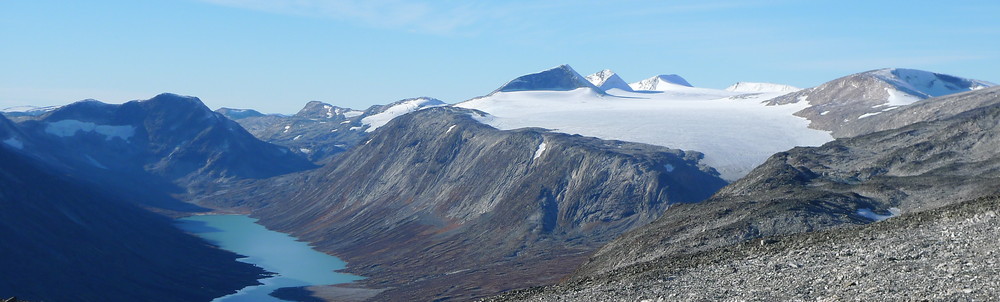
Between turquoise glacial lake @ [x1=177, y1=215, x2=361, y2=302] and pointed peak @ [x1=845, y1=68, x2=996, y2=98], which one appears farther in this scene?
pointed peak @ [x1=845, y1=68, x2=996, y2=98]

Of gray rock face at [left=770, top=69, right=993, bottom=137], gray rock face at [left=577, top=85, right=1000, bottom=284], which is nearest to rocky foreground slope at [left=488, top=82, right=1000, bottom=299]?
gray rock face at [left=577, top=85, right=1000, bottom=284]

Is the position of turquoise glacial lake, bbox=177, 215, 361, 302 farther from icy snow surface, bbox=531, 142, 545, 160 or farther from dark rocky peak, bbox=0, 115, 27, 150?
dark rocky peak, bbox=0, 115, 27, 150

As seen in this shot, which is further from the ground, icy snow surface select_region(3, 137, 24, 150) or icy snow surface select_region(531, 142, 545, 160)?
icy snow surface select_region(3, 137, 24, 150)

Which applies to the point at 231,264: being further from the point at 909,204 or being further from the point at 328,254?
the point at 909,204

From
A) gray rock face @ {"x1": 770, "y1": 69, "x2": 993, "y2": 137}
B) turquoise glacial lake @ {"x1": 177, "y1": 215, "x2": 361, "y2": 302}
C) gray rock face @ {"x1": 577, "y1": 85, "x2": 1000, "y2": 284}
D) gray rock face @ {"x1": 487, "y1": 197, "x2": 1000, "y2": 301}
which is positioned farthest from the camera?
gray rock face @ {"x1": 770, "y1": 69, "x2": 993, "y2": 137}

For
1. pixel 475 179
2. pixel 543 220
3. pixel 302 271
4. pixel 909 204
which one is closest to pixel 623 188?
pixel 543 220

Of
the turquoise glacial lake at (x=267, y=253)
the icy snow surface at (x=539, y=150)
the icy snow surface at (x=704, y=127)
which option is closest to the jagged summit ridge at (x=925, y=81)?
the icy snow surface at (x=704, y=127)
